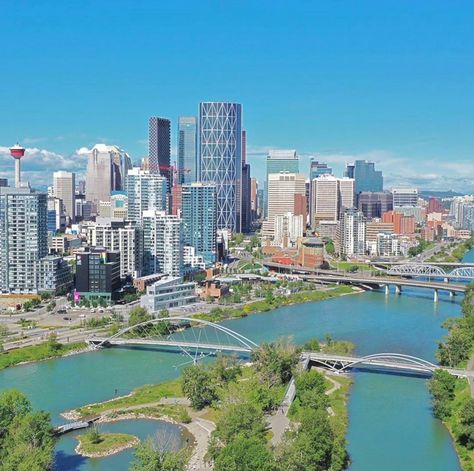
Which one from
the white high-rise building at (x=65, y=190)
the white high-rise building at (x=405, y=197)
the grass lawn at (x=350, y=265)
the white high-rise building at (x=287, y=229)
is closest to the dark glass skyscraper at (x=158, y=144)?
the white high-rise building at (x=65, y=190)

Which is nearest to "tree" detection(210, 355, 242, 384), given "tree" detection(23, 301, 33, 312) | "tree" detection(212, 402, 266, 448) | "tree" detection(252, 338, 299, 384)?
"tree" detection(252, 338, 299, 384)

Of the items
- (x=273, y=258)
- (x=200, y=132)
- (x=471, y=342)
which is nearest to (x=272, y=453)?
(x=471, y=342)

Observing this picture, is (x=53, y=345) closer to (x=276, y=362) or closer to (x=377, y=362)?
(x=276, y=362)

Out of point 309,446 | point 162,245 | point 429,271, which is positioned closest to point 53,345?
point 309,446

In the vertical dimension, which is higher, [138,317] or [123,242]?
[123,242]

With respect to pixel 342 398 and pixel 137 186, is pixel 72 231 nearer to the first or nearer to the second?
pixel 137 186

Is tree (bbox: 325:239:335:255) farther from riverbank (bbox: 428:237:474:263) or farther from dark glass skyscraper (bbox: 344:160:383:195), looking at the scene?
dark glass skyscraper (bbox: 344:160:383:195)
